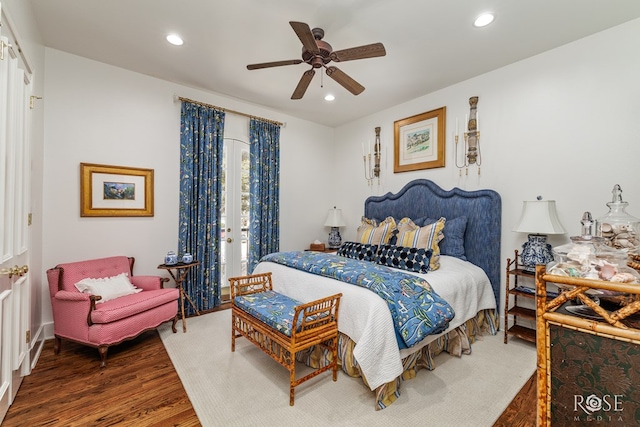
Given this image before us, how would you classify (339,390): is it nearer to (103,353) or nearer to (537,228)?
(103,353)

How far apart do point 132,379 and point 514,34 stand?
4.49 m

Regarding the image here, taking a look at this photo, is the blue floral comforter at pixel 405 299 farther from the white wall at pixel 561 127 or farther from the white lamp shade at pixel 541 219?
the white wall at pixel 561 127

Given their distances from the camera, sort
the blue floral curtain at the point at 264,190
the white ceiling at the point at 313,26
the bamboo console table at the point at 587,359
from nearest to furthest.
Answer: the bamboo console table at the point at 587,359 → the white ceiling at the point at 313,26 → the blue floral curtain at the point at 264,190

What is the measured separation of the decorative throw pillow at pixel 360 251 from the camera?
321cm

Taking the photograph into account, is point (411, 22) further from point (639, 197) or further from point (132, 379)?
point (132, 379)

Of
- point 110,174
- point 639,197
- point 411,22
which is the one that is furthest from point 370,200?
point 110,174

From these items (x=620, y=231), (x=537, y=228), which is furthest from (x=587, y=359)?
(x=537, y=228)

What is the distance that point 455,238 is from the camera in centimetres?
328

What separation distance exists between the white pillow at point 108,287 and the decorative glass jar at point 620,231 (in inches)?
A: 154

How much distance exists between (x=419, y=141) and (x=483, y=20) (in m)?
1.71

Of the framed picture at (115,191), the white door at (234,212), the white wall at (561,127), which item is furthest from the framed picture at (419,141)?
the framed picture at (115,191)

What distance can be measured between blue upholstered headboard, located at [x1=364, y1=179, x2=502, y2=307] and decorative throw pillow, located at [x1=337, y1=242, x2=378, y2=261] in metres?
1.04

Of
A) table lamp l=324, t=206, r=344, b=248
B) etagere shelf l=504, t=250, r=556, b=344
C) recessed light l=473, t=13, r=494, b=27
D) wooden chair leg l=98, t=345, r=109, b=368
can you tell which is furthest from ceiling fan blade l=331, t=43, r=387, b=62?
wooden chair leg l=98, t=345, r=109, b=368

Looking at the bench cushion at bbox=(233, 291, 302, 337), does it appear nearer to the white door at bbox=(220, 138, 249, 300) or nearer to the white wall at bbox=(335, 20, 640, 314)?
the white door at bbox=(220, 138, 249, 300)
